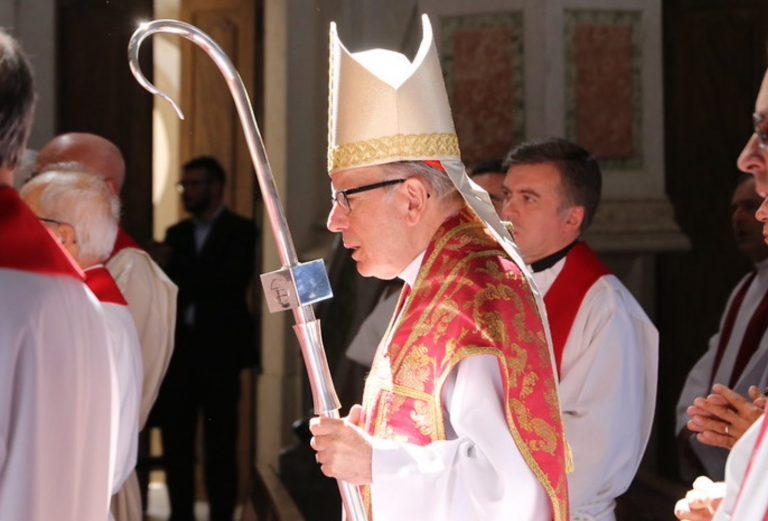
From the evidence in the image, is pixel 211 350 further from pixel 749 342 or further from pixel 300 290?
pixel 300 290

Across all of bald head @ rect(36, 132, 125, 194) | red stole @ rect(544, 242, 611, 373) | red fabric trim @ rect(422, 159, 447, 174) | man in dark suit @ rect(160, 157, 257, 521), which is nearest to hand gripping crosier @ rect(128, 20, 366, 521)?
red fabric trim @ rect(422, 159, 447, 174)

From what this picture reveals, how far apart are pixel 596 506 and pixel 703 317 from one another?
4.06 meters

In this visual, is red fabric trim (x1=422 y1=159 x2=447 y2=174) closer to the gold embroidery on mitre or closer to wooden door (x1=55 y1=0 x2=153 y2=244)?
the gold embroidery on mitre

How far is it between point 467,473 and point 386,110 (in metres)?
0.85

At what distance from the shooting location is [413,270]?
3176 millimetres

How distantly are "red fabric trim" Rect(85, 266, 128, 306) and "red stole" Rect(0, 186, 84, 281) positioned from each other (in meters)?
1.69

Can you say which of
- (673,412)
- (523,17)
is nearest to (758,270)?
(523,17)

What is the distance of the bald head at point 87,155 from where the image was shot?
17.6 feet

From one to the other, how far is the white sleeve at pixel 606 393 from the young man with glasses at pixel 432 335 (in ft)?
3.52

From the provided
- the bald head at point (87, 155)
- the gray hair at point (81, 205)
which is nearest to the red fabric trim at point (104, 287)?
the gray hair at point (81, 205)

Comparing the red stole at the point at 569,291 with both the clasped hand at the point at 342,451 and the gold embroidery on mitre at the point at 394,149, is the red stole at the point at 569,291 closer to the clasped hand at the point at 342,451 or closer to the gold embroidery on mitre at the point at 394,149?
the gold embroidery on mitre at the point at 394,149

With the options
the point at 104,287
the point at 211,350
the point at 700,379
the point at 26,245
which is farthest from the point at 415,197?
the point at 211,350

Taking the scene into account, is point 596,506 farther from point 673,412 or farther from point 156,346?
point 673,412

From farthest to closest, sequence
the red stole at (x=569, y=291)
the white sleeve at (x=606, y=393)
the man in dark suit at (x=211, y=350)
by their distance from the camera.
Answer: the man in dark suit at (x=211, y=350) → the red stole at (x=569, y=291) → the white sleeve at (x=606, y=393)
